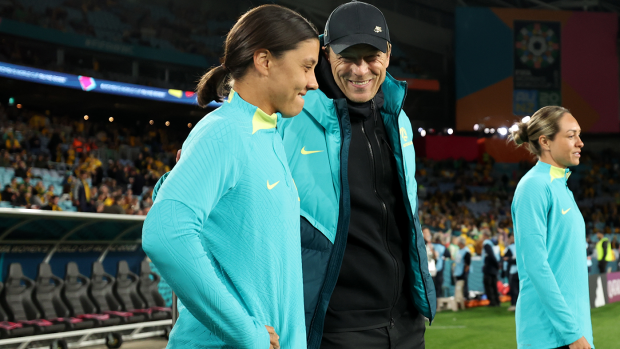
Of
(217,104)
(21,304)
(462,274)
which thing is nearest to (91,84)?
(217,104)

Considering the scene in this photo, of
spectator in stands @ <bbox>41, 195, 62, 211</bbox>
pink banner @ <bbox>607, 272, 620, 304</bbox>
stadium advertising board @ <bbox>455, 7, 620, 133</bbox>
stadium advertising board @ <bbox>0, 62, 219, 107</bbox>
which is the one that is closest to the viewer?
spectator in stands @ <bbox>41, 195, 62, 211</bbox>

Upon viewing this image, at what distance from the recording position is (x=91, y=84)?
19922 mm

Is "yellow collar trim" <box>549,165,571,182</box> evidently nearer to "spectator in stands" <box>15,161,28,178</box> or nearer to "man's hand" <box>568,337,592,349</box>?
"man's hand" <box>568,337,592,349</box>

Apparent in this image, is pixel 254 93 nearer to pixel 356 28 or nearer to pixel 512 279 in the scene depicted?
pixel 356 28

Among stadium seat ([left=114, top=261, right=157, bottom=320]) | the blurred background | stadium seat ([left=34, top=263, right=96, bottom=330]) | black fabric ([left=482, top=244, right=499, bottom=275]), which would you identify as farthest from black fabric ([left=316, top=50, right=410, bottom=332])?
black fabric ([left=482, top=244, right=499, bottom=275])

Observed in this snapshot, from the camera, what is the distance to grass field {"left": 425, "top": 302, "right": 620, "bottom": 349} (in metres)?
8.95

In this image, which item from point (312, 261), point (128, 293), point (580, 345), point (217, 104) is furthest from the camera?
point (217, 104)

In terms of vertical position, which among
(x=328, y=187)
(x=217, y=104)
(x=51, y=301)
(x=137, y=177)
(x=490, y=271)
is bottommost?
(x=490, y=271)

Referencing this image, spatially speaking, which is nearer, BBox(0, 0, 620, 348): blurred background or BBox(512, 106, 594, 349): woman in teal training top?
BBox(512, 106, 594, 349): woman in teal training top

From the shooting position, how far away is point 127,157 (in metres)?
21.0

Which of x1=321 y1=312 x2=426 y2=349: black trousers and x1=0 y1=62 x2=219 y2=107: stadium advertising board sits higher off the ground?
x1=0 y1=62 x2=219 y2=107: stadium advertising board

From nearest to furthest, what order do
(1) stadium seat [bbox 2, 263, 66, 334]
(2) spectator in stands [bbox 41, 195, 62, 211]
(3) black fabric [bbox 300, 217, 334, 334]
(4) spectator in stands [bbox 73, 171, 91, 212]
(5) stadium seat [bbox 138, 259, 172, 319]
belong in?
(3) black fabric [bbox 300, 217, 334, 334]
(1) stadium seat [bbox 2, 263, 66, 334]
(5) stadium seat [bbox 138, 259, 172, 319]
(2) spectator in stands [bbox 41, 195, 62, 211]
(4) spectator in stands [bbox 73, 171, 91, 212]

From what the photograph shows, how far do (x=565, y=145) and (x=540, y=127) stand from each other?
15cm

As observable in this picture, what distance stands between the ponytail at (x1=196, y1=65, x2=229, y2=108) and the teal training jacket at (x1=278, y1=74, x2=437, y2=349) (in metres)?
0.37
